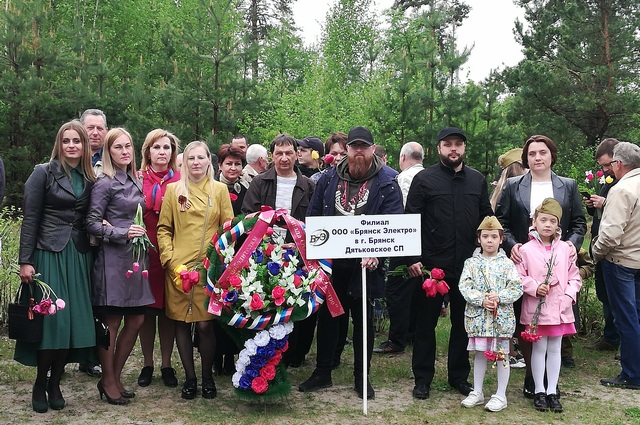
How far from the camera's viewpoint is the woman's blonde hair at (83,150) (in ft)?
16.8

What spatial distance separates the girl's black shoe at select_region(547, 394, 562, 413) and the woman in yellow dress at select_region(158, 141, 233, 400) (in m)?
2.79

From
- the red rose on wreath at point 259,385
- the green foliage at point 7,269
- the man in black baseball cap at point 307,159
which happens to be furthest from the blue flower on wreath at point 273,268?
the green foliage at point 7,269

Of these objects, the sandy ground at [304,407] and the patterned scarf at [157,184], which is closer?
the sandy ground at [304,407]

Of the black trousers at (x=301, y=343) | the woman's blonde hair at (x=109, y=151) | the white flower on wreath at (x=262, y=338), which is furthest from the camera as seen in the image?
the black trousers at (x=301, y=343)

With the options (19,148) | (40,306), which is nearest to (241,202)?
(40,306)

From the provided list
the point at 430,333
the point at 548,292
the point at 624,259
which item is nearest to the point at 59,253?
the point at 430,333

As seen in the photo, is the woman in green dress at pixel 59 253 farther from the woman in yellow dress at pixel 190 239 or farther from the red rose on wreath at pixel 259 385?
the red rose on wreath at pixel 259 385

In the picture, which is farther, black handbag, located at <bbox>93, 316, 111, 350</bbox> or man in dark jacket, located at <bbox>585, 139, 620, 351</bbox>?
man in dark jacket, located at <bbox>585, 139, 620, 351</bbox>

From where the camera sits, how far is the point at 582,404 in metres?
5.59

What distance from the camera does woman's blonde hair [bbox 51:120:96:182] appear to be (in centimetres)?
513

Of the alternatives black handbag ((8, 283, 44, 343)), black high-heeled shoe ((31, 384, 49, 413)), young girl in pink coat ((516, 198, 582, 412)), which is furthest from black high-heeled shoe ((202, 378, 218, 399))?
young girl in pink coat ((516, 198, 582, 412))

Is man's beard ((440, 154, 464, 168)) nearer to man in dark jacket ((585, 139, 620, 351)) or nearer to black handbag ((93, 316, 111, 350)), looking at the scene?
man in dark jacket ((585, 139, 620, 351))

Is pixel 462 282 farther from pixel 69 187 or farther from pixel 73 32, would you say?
pixel 73 32

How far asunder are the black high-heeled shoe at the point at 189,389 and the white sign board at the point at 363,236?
1526 mm
